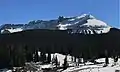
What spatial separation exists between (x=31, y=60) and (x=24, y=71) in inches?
2196

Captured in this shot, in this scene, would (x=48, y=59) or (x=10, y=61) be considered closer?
(x=10, y=61)

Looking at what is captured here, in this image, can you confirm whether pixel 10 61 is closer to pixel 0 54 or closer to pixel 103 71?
pixel 0 54

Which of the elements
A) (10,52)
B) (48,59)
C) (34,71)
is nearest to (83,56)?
(48,59)

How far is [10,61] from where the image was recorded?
170000mm

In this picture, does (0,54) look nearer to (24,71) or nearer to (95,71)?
(24,71)

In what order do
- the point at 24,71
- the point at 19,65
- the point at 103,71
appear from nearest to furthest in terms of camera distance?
the point at 103,71, the point at 24,71, the point at 19,65

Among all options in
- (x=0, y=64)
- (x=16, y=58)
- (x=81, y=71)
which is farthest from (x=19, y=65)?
(x=81, y=71)

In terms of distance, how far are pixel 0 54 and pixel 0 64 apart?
210 inches

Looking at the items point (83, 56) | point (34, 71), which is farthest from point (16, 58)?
point (83, 56)

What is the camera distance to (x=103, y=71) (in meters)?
97.6

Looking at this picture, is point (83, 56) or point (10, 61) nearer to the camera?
point (10, 61)

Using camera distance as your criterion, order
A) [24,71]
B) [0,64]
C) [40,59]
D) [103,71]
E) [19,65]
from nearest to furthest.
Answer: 1. [103,71]
2. [24,71]
3. [19,65]
4. [0,64]
5. [40,59]

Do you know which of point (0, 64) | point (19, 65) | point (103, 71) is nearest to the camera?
point (103, 71)

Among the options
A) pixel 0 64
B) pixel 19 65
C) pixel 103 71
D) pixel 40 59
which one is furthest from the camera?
pixel 40 59
